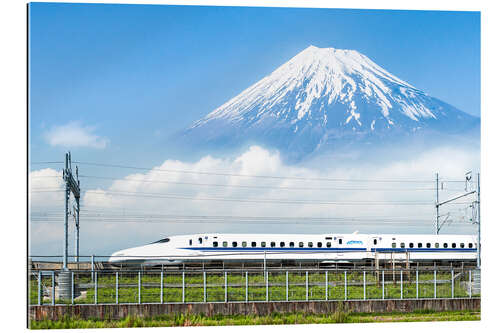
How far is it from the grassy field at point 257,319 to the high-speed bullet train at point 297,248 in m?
14.1

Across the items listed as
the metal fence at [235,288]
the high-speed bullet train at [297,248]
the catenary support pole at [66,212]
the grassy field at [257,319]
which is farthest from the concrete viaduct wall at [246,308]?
the high-speed bullet train at [297,248]

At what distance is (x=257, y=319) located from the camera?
17.7 m

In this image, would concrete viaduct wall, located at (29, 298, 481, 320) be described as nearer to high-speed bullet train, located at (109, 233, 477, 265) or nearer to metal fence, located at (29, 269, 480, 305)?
metal fence, located at (29, 269, 480, 305)

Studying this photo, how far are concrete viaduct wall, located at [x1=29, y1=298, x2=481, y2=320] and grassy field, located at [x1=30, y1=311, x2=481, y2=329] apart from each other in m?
0.11

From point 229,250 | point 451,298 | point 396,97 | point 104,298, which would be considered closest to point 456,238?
point 396,97

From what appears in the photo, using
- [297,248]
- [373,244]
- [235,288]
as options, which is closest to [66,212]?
[235,288]

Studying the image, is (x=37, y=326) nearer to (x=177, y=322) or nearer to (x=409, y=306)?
(x=177, y=322)

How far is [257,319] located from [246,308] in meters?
0.38

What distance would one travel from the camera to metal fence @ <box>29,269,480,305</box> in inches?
693

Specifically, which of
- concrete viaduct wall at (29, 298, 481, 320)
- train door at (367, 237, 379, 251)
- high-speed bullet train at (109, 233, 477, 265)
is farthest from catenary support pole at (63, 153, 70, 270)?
train door at (367, 237, 379, 251)

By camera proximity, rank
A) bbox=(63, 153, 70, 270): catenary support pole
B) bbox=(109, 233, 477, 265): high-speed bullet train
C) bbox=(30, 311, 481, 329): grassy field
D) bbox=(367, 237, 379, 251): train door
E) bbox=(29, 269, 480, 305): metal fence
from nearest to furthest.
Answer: bbox=(30, 311, 481, 329): grassy field, bbox=(29, 269, 480, 305): metal fence, bbox=(63, 153, 70, 270): catenary support pole, bbox=(109, 233, 477, 265): high-speed bullet train, bbox=(367, 237, 379, 251): train door

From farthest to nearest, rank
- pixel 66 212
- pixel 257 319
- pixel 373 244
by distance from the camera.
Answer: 1. pixel 373 244
2. pixel 66 212
3. pixel 257 319

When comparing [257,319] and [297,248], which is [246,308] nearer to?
[257,319]

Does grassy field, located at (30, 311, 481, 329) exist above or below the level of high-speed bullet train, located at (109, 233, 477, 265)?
below
